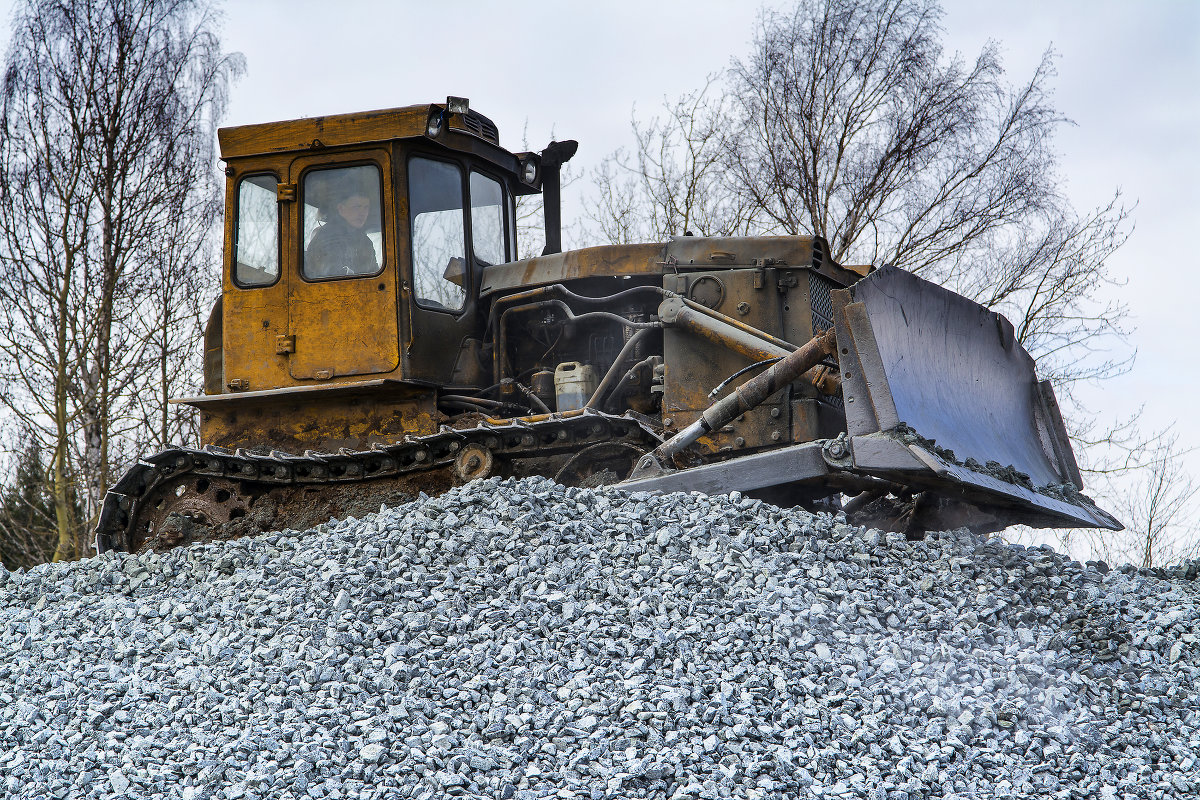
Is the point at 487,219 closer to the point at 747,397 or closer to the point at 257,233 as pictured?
the point at 257,233

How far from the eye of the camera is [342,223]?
657cm

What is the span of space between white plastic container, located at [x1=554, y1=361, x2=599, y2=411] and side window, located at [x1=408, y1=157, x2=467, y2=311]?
2.73ft

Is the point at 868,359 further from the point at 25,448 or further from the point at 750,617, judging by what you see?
the point at 25,448

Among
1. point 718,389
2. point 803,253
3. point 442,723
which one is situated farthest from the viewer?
point 803,253

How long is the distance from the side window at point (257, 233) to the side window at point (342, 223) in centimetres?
22

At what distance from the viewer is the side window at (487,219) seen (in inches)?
274

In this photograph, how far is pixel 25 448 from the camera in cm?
1213

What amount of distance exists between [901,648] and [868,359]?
138 centimetres

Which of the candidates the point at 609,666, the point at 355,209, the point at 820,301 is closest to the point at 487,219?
the point at 355,209

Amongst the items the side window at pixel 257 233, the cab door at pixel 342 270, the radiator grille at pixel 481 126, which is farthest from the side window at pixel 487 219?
the side window at pixel 257 233

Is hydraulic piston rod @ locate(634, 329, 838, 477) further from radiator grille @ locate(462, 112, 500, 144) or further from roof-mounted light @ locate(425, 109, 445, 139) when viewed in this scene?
radiator grille @ locate(462, 112, 500, 144)

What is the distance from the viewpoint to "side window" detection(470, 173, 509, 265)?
695 centimetres

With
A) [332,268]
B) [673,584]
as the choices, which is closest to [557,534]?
[673,584]

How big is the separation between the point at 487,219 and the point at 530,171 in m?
0.67
